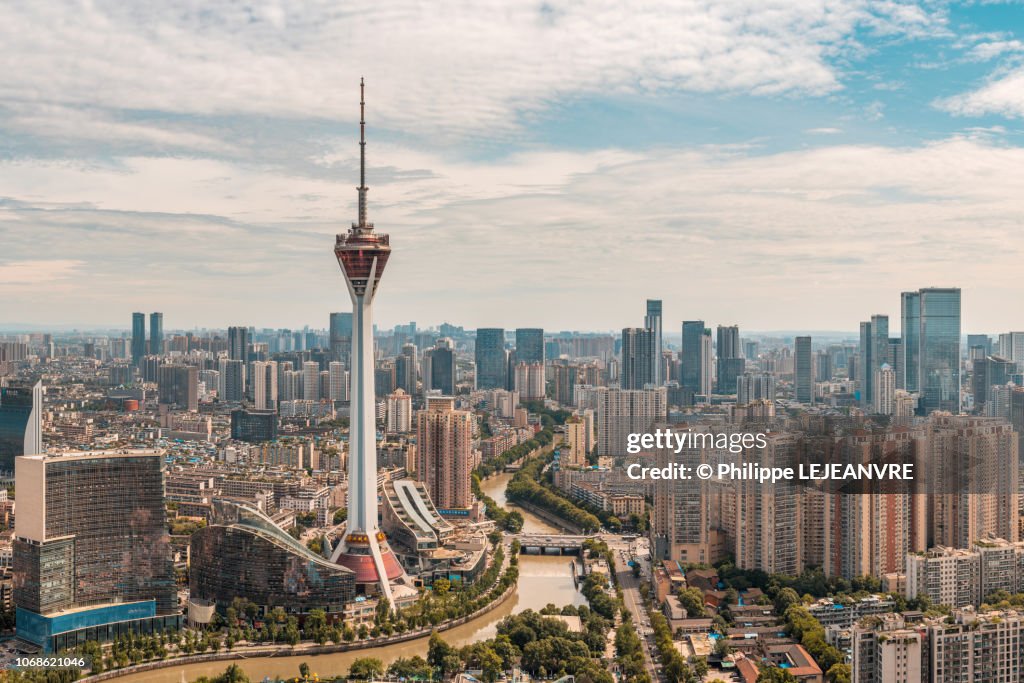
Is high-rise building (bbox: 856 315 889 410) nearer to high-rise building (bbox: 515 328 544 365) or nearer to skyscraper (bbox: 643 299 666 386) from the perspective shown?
skyscraper (bbox: 643 299 666 386)

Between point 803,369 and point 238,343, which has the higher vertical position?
point 238,343

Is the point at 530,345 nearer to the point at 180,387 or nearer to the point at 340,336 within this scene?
the point at 340,336

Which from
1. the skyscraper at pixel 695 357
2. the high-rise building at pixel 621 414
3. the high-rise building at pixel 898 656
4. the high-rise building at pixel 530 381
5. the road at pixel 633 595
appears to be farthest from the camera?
the high-rise building at pixel 530 381

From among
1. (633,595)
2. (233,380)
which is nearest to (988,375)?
(633,595)

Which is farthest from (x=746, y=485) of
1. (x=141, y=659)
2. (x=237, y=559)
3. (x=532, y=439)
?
(x=532, y=439)

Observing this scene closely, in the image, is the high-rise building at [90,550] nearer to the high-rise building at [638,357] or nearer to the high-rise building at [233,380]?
the high-rise building at [638,357]

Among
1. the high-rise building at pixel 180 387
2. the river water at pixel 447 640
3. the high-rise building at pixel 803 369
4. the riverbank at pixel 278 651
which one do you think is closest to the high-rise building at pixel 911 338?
the high-rise building at pixel 803 369

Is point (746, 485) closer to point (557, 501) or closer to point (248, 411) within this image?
point (557, 501)
